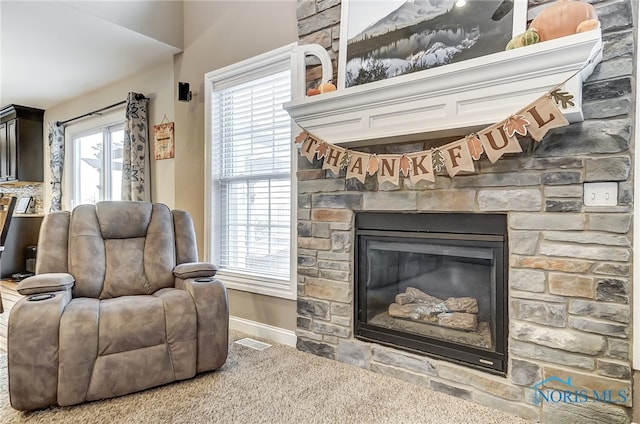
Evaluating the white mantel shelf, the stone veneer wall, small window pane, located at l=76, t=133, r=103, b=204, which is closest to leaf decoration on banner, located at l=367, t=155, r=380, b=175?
the white mantel shelf

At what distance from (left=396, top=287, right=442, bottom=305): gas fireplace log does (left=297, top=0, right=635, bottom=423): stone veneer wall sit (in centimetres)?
33

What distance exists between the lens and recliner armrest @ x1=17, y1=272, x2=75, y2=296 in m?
1.95

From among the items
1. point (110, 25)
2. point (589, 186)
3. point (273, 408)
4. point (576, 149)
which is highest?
point (110, 25)

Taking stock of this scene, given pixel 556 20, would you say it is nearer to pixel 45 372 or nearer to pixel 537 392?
pixel 537 392

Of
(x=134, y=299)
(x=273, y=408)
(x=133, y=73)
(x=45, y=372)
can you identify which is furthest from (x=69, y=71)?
(x=273, y=408)

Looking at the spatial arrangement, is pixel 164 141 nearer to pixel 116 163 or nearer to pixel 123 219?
pixel 116 163

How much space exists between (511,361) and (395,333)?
656 millimetres

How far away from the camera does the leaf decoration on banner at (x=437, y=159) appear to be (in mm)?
1884

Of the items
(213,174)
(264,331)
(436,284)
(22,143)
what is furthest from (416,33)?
(22,143)

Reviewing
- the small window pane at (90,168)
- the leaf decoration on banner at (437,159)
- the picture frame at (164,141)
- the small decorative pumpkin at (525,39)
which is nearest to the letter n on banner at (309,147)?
the leaf decoration on banner at (437,159)

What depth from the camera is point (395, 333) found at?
2.30 meters

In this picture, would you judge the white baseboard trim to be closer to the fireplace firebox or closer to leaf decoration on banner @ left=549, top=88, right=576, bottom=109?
the fireplace firebox

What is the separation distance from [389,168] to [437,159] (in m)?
0.27

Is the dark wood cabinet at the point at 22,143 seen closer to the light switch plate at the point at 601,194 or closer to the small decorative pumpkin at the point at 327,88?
the small decorative pumpkin at the point at 327,88
